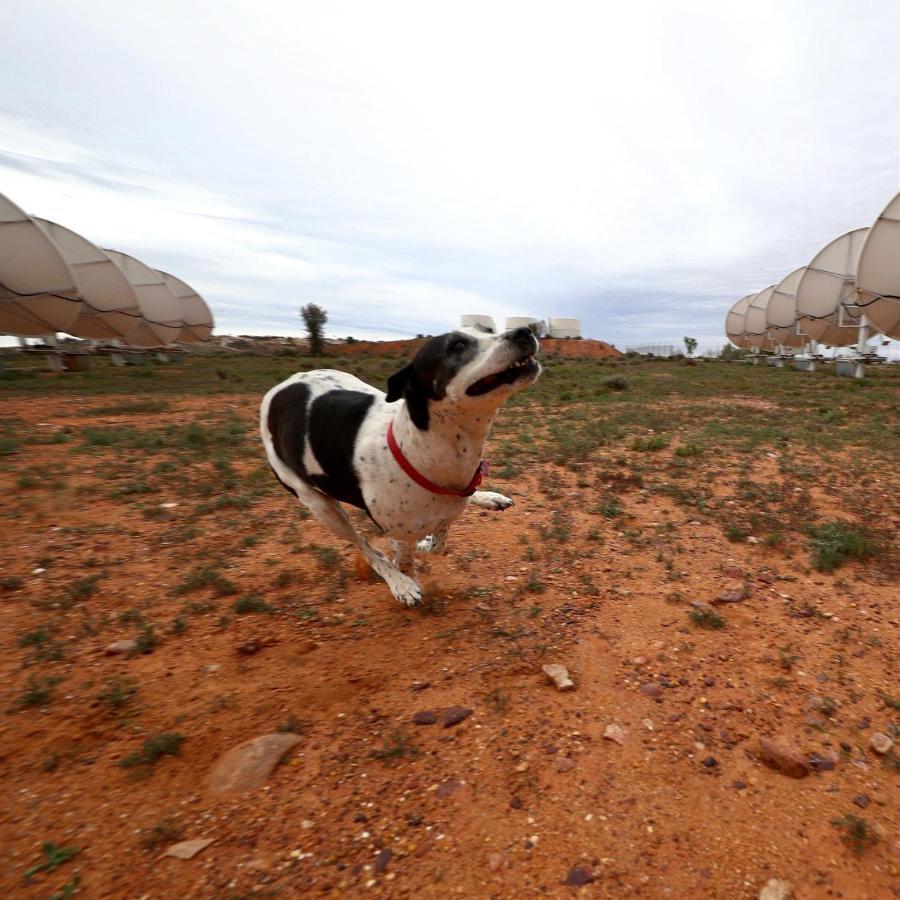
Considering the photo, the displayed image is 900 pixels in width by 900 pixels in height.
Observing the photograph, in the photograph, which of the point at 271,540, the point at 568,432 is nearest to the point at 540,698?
the point at 271,540

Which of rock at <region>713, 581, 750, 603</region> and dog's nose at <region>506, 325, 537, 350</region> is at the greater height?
dog's nose at <region>506, 325, 537, 350</region>

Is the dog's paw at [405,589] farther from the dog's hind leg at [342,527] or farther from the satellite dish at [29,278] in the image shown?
the satellite dish at [29,278]

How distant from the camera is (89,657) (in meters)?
2.64

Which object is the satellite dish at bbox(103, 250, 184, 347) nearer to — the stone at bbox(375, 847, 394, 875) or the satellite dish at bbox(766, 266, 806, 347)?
the stone at bbox(375, 847, 394, 875)

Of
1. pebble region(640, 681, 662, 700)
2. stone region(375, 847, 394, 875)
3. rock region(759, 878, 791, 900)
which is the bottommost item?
stone region(375, 847, 394, 875)

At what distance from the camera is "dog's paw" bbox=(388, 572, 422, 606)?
3.05m

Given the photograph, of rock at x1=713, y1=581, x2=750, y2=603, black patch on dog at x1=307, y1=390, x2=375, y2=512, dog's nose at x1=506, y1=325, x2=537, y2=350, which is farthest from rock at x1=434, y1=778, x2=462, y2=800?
rock at x1=713, y1=581, x2=750, y2=603

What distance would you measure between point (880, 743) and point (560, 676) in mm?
1292

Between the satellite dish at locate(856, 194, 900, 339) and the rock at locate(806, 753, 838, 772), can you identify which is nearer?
the rock at locate(806, 753, 838, 772)

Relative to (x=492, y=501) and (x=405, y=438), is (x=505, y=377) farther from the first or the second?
(x=492, y=501)

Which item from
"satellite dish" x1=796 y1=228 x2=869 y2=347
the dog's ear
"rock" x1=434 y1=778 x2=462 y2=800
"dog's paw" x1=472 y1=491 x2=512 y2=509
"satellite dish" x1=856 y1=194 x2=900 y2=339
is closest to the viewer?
"rock" x1=434 y1=778 x2=462 y2=800

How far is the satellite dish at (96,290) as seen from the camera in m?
24.1

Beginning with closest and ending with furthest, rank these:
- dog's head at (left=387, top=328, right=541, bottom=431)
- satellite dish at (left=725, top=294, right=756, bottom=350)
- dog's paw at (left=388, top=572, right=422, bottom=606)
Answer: dog's head at (left=387, top=328, right=541, bottom=431), dog's paw at (left=388, top=572, right=422, bottom=606), satellite dish at (left=725, top=294, right=756, bottom=350)

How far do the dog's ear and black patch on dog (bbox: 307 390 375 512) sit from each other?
0.51 metres
